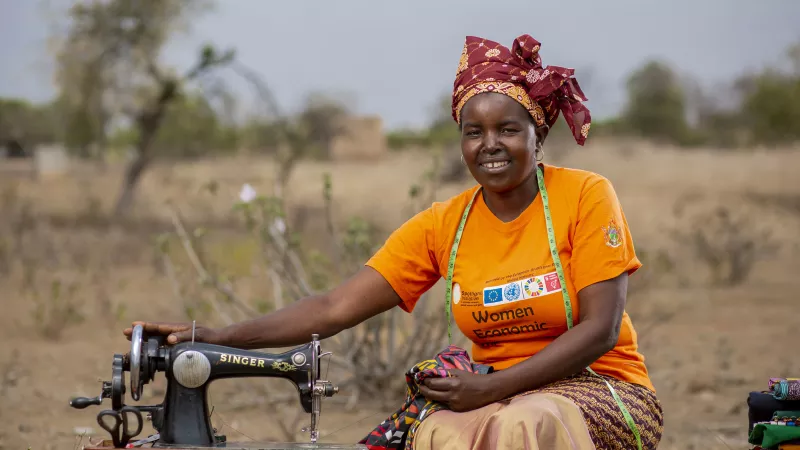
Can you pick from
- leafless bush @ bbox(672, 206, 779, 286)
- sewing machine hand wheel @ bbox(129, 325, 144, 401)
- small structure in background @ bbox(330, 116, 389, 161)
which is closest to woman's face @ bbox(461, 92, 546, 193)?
sewing machine hand wheel @ bbox(129, 325, 144, 401)

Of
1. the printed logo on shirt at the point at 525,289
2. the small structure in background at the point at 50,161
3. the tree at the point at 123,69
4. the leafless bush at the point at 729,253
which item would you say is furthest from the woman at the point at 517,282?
the small structure in background at the point at 50,161

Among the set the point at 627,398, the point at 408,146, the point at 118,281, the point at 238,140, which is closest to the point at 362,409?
the point at 627,398

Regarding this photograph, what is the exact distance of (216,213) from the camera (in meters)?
18.1

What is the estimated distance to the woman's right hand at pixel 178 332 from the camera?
10.2 ft

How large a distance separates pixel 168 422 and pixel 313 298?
2.32ft

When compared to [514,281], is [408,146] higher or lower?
higher

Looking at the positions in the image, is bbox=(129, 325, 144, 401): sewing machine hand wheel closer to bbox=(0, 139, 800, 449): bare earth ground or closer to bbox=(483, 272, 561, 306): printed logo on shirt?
bbox=(0, 139, 800, 449): bare earth ground

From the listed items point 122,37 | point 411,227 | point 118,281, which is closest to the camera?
point 411,227

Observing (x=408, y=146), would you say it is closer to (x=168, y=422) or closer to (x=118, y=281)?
(x=118, y=281)

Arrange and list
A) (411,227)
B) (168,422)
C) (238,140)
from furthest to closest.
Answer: (238,140) < (411,227) < (168,422)

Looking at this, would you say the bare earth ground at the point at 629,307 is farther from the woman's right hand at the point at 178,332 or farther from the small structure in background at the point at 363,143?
the small structure in background at the point at 363,143

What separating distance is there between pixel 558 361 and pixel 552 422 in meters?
0.26

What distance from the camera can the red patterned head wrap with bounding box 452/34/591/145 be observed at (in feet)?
10.6

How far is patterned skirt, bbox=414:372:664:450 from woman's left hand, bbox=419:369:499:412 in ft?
0.08
